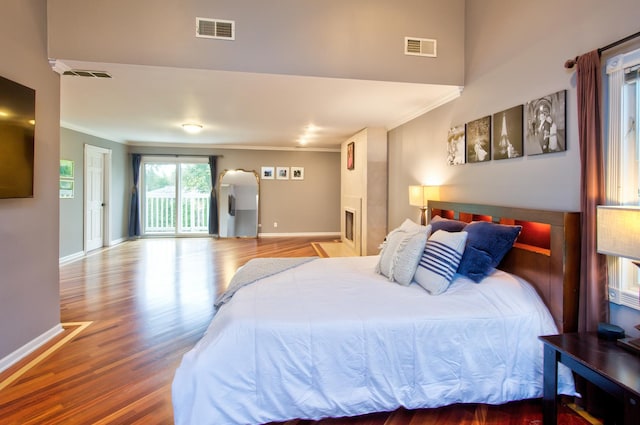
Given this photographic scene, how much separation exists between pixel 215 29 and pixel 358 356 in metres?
2.89

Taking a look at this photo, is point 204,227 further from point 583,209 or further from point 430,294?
point 583,209

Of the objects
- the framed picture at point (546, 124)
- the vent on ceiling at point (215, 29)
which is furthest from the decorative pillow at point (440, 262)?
the vent on ceiling at point (215, 29)

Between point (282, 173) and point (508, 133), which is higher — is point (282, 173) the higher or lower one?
the higher one

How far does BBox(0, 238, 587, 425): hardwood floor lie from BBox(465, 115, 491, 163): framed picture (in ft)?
6.53

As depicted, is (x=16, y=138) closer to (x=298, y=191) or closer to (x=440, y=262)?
(x=440, y=262)

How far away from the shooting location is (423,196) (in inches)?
151

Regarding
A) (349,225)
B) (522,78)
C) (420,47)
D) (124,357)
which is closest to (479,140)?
(522,78)

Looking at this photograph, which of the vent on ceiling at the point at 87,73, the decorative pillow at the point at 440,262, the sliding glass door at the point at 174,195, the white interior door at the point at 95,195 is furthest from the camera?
the sliding glass door at the point at 174,195

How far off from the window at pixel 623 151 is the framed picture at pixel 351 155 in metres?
4.71

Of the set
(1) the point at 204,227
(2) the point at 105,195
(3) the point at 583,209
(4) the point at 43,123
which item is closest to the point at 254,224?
(1) the point at 204,227

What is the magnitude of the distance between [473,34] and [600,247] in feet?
8.02

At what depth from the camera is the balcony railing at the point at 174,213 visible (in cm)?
823

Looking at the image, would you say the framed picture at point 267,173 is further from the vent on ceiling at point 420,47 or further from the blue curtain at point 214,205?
the vent on ceiling at point 420,47

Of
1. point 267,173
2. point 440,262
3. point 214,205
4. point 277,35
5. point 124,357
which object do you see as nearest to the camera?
point 440,262
